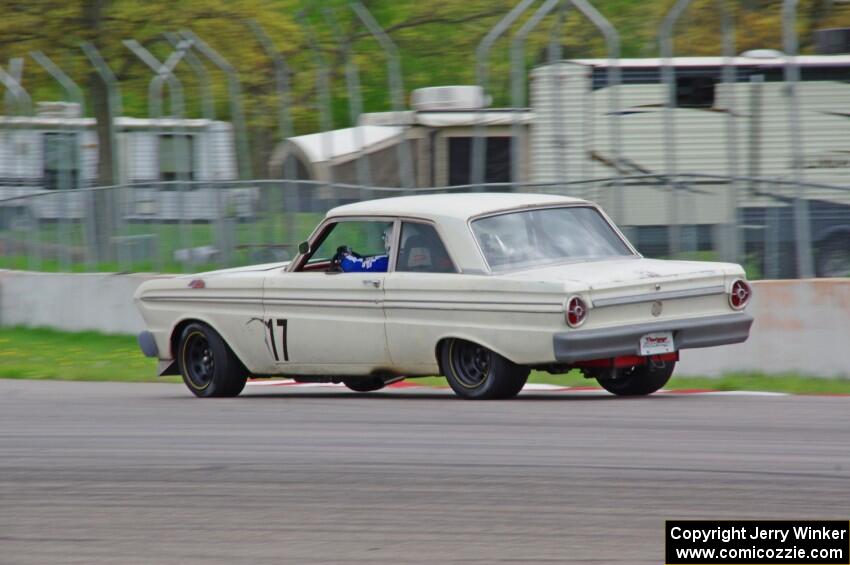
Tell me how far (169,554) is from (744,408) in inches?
190

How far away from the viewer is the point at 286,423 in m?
9.62

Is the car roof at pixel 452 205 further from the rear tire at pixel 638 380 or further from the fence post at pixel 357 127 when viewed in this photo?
the fence post at pixel 357 127

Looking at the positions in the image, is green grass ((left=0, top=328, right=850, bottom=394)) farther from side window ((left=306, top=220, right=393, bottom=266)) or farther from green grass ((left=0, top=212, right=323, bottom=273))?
side window ((left=306, top=220, right=393, bottom=266))

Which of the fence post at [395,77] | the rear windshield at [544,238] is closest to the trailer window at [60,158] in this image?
the fence post at [395,77]

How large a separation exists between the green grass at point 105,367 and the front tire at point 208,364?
7.68 ft

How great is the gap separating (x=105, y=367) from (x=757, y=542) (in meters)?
11.6

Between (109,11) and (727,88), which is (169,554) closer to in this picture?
(727,88)

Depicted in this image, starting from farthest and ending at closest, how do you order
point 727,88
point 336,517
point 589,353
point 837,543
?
1. point 727,88
2. point 589,353
3. point 336,517
4. point 837,543

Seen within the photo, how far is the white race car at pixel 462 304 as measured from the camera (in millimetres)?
9789

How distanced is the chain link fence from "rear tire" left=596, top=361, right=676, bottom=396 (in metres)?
3.73

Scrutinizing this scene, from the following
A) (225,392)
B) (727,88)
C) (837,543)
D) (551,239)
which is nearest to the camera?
(837,543)

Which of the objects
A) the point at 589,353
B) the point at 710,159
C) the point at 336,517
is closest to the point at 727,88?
the point at 710,159

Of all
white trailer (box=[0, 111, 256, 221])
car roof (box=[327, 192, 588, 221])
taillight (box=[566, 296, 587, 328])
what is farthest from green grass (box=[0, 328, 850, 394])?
taillight (box=[566, 296, 587, 328])

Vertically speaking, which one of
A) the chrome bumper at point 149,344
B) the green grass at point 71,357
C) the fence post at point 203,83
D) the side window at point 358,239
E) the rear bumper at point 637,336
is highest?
the fence post at point 203,83
